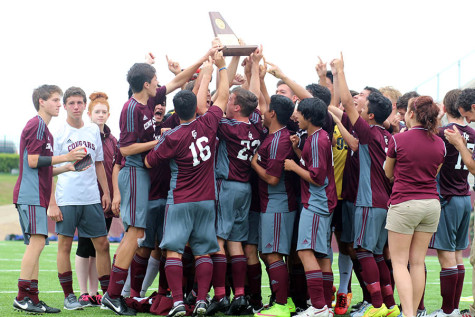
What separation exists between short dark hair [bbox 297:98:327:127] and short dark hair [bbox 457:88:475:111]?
1.37 meters

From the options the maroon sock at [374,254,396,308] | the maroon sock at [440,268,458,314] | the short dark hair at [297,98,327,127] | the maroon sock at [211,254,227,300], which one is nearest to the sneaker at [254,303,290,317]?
the maroon sock at [211,254,227,300]

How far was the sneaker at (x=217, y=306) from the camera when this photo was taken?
5.90 metres

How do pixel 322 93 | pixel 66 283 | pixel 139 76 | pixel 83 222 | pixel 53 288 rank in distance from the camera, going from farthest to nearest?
pixel 53 288 → pixel 83 222 → pixel 66 283 → pixel 322 93 → pixel 139 76

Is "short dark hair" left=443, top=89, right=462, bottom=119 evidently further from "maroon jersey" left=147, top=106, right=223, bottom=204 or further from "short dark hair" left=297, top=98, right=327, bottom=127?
"maroon jersey" left=147, top=106, right=223, bottom=204

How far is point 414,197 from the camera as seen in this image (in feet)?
18.2

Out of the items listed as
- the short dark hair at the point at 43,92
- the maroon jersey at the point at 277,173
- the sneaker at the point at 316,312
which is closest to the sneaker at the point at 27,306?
the short dark hair at the point at 43,92

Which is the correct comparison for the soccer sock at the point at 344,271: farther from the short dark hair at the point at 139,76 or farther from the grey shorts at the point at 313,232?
the short dark hair at the point at 139,76

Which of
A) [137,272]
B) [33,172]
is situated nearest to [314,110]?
[137,272]

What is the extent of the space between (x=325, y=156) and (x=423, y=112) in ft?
3.31

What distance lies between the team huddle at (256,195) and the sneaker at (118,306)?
1 centimetres

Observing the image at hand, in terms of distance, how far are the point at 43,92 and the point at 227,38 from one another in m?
2.07

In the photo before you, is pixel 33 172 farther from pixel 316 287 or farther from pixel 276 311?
pixel 316 287

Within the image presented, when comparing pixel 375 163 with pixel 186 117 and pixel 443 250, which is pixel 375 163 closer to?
pixel 443 250

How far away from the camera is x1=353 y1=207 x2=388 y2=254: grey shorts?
19.7 feet
